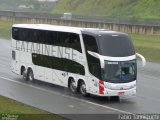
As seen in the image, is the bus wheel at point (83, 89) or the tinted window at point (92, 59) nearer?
the tinted window at point (92, 59)

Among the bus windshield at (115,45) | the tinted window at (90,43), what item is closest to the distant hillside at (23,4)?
the tinted window at (90,43)

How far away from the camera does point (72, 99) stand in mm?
23688

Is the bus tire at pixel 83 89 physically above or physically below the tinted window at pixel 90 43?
below

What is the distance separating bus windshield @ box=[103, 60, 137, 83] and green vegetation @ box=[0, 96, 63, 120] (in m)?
4.34

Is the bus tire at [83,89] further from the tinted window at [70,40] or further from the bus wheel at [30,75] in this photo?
the bus wheel at [30,75]

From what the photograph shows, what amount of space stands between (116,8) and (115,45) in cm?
7315

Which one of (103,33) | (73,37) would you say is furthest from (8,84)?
(103,33)

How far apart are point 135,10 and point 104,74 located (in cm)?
6801

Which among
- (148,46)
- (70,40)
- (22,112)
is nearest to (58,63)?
(70,40)

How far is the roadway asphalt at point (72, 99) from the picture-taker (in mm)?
20953

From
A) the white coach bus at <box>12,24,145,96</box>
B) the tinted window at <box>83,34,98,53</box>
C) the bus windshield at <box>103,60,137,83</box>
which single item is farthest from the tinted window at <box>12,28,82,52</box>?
the bus windshield at <box>103,60,137,83</box>

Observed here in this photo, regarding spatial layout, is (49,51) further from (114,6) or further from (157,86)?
(114,6)

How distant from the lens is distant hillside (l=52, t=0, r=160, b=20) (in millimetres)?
84894

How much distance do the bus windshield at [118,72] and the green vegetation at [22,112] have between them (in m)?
4.34
